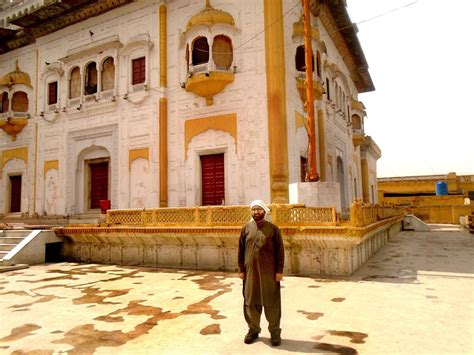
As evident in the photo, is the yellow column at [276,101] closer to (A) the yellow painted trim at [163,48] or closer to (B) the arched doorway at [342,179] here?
(A) the yellow painted trim at [163,48]

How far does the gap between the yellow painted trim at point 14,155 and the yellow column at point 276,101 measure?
12282mm

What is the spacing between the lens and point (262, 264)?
429cm

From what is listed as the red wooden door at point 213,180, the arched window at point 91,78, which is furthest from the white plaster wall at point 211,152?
the arched window at point 91,78

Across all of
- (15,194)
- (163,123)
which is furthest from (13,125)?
(163,123)

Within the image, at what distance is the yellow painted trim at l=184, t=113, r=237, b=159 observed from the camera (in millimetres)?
12375

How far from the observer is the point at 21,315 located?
5430 mm

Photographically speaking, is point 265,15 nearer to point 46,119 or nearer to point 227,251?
point 227,251

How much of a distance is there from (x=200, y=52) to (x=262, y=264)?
34.3 feet

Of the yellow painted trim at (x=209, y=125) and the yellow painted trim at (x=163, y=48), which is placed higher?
the yellow painted trim at (x=163, y=48)

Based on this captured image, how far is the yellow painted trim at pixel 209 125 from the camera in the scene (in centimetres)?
1238

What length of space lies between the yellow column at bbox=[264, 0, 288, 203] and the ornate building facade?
0.04m

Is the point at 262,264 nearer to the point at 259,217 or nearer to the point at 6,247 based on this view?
the point at 259,217

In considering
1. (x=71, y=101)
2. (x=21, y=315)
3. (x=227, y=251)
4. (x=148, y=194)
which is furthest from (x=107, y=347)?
(x=71, y=101)

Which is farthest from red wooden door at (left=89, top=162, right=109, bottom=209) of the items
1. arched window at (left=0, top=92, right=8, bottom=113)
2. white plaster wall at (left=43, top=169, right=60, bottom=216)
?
arched window at (left=0, top=92, right=8, bottom=113)
